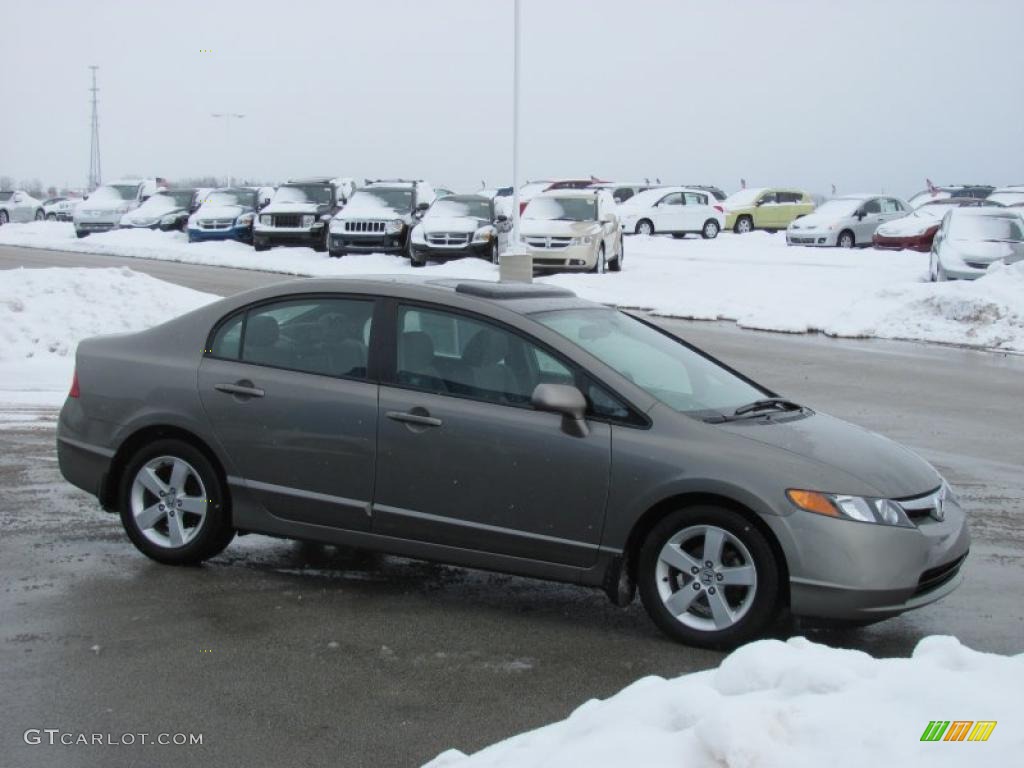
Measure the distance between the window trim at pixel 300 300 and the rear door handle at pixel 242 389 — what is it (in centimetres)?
13

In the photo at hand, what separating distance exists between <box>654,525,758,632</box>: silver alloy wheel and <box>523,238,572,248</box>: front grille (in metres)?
22.4

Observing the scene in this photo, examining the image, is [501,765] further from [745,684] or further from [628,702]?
[745,684]

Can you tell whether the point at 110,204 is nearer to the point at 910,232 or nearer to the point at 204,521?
the point at 910,232

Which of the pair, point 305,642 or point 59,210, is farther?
point 59,210

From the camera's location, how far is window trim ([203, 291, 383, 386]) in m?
6.43

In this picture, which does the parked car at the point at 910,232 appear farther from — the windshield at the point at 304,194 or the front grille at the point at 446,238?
the windshield at the point at 304,194

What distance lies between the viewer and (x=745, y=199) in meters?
48.6

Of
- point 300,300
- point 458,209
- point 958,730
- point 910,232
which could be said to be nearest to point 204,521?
point 300,300

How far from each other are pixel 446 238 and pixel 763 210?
73.4ft

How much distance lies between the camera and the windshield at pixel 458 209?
29516 millimetres

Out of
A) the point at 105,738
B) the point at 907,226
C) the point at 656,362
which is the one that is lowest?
the point at 105,738

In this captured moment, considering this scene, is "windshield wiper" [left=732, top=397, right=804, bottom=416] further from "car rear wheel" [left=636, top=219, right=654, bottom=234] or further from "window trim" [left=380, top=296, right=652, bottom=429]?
"car rear wheel" [left=636, top=219, right=654, bottom=234]

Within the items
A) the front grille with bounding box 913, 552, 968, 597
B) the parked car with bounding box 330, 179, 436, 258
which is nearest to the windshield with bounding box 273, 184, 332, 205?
the parked car with bounding box 330, 179, 436, 258

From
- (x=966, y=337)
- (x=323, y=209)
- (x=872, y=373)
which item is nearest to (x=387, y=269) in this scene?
(x=323, y=209)
